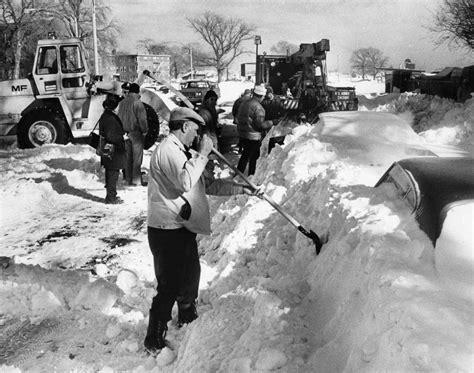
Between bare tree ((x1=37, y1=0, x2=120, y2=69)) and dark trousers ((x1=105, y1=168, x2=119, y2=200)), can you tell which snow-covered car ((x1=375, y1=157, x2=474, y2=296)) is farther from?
bare tree ((x1=37, y1=0, x2=120, y2=69))

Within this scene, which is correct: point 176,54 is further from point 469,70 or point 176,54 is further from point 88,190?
point 88,190

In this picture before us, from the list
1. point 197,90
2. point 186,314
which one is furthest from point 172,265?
point 197,90

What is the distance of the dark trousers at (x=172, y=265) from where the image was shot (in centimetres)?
342

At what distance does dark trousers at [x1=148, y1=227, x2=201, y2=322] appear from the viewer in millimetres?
3422

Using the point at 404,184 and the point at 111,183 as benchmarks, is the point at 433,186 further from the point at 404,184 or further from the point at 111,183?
the point at 111,183

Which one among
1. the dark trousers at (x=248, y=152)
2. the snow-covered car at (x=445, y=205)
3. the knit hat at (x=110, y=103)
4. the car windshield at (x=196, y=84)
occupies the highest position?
the car windshield at (x=196, y=84)

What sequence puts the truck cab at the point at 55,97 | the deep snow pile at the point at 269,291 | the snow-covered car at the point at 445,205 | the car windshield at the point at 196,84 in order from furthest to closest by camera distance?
the car windshield at the point at 196,84 < the truck cab at the point at 55,97 < the snow-covered car at the point at 445,205 < the deep snow pile at the point at 269,291

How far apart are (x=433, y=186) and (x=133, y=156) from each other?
6395mm

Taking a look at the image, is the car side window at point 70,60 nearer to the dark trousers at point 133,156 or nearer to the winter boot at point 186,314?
the dark trousers at point 133,156

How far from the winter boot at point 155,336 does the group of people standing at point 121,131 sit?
4.79 metres

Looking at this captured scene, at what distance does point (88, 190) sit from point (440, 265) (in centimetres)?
768

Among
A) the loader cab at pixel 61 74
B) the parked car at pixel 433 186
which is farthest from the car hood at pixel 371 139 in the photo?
the loader cab at pixel 61 74

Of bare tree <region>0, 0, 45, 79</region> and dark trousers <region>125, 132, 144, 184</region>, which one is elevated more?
bare tree <region>0, 0, 45, 79</region>

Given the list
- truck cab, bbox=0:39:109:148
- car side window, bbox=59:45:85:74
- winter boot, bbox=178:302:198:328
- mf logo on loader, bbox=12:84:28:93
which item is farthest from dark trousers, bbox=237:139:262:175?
mf logo on loader, bbox=12:84:28:93
